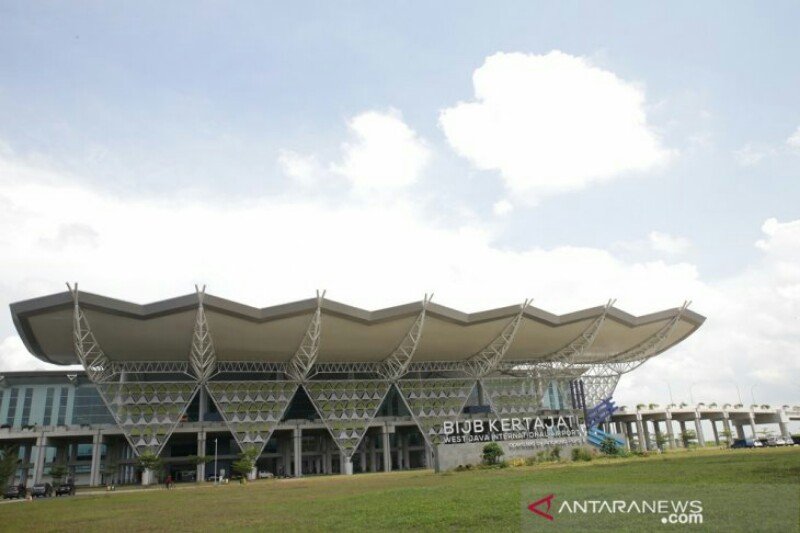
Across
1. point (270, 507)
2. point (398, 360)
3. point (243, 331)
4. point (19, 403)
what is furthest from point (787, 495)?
point (19, 403)

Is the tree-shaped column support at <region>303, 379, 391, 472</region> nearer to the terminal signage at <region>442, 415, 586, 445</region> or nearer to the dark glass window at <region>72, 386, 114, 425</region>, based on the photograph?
the terminal signage at <region>442, 415, 586, 445</region>

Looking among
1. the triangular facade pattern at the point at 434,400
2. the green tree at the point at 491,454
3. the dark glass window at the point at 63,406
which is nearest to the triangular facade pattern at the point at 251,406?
the triangular facade pattern at the point at 434,400

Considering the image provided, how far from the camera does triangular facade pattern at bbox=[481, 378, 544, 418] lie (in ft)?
259

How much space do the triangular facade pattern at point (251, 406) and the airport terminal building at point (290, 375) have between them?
0.52ft

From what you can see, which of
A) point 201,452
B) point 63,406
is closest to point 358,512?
point 201,452

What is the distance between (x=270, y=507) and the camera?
86.9ft

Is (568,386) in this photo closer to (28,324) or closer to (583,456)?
(583,456)

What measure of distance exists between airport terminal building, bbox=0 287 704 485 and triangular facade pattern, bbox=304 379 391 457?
15cm

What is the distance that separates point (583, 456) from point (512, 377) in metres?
26.3

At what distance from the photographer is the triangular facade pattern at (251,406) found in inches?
2606

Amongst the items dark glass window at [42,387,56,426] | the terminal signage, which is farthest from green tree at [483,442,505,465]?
dark glass window at [42,387,56,426]

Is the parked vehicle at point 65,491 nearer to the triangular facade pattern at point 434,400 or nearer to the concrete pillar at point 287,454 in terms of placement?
the concrete pillar at point 287,454

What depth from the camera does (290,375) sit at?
6875cm

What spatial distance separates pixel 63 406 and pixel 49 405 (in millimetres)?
1906
